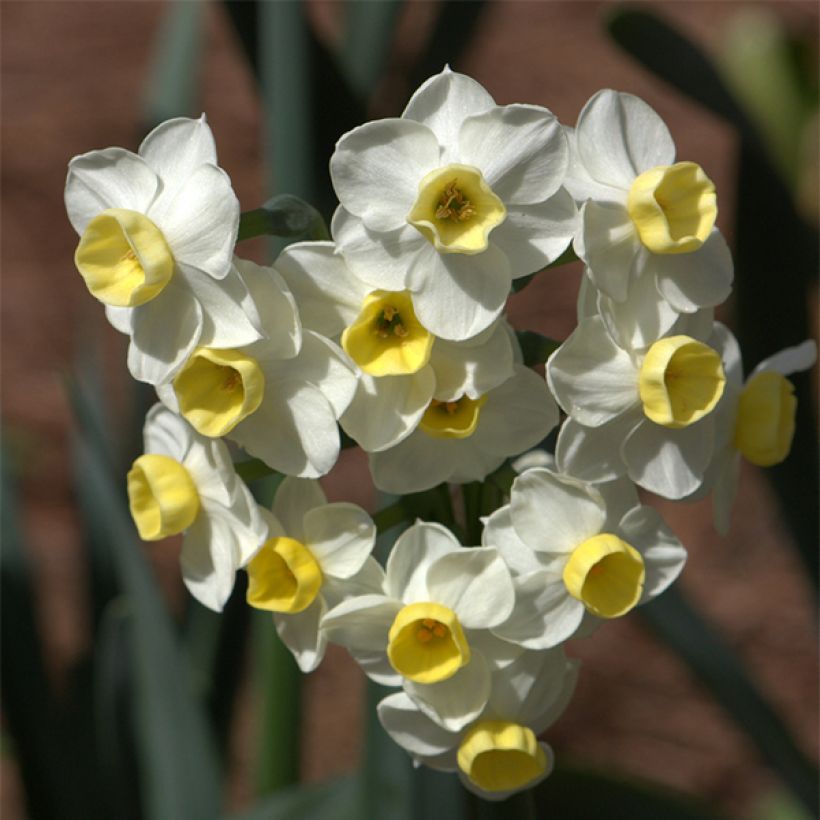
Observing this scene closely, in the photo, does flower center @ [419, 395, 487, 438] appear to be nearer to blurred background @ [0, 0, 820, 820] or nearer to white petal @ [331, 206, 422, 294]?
white petal @ [331, 206, 422, 294]

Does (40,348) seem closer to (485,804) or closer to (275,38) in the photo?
(275,38)

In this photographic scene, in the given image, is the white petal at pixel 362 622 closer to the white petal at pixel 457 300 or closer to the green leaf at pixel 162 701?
the white petal at pixel 457 300

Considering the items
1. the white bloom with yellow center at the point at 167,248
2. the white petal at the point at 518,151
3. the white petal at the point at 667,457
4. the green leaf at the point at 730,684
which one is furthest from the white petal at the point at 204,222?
the green leaf at the point at 730,684

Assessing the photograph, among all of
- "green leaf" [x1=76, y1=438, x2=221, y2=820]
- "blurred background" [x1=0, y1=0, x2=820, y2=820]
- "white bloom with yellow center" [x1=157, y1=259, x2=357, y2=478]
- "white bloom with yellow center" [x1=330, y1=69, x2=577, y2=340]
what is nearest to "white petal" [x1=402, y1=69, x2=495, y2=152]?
"white bloom with yellow center" [x1=330, y1=69, x2=577, y2=340]

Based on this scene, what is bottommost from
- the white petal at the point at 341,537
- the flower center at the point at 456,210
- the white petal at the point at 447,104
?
the white petal at the point at 341,537

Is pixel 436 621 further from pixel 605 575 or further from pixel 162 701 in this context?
pixel 162 701

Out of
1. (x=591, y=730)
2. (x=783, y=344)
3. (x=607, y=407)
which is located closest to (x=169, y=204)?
(x=607, y=407)
